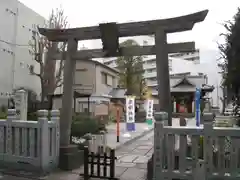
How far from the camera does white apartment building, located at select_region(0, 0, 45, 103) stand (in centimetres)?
1983

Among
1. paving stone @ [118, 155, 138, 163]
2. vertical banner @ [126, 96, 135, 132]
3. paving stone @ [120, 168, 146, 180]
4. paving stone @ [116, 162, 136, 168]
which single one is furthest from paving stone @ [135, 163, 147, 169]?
vertical banner @ [126, 96, 135, 132]

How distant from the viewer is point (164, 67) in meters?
6.95

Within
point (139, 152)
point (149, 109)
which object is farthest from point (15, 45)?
point (139, 152)

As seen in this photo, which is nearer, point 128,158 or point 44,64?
point 128,158

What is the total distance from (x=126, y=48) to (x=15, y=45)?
16.1 meters

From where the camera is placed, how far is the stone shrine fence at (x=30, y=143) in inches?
261

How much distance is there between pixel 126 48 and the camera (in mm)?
7668

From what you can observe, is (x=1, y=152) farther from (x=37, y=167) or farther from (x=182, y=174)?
(x=182, y=174)

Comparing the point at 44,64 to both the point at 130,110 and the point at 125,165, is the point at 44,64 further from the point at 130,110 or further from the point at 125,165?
the point at 125,165

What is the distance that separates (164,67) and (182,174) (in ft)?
8.94

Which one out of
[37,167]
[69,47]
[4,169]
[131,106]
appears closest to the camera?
[37,167]

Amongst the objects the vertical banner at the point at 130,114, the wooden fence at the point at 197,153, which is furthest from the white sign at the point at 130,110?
the wooden fence at the point at 197,153

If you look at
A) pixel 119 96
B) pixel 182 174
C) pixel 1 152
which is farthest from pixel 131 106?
pixel 119 96

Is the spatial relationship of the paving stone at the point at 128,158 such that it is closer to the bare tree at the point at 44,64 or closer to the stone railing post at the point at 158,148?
the stone railing post at the point at 158,148
